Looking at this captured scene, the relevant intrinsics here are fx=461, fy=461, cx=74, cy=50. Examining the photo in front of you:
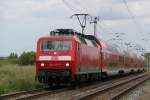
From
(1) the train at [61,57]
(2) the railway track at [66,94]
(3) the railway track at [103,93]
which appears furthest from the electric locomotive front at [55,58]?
(3) the railway track at [103,93]

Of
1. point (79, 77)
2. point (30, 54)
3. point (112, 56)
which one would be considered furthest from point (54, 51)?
point (30, 54)

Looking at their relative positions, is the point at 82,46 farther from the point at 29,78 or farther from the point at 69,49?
the point at 29,78

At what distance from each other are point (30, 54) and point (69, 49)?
182 ft

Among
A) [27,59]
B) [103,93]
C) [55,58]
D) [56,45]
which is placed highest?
[27,59]

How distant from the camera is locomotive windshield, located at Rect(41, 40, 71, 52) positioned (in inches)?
970

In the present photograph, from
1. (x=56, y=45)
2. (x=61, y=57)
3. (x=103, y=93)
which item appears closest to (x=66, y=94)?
(x=103, y=93)

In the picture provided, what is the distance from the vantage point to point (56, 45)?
24734 millimetres

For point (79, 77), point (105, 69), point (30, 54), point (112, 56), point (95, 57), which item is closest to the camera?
point (79, 77)

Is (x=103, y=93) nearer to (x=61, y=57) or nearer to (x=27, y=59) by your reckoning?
(x=61, y=57)

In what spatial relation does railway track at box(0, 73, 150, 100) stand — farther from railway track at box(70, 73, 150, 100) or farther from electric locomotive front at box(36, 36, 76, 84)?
electric locomotive front at box(36, 36, 76, 84)

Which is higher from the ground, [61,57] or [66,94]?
[61,57]

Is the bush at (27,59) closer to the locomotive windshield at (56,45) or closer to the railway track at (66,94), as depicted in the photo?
the locomotive windshield at (56,45)

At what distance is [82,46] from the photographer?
2642 centimetres

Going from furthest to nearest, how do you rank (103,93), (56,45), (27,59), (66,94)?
(27,59)
(56,45)
(103,93)
(66,94)
